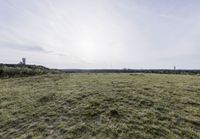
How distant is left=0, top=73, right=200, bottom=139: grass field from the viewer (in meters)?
8.48

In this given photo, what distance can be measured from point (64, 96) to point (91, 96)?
1326 mm

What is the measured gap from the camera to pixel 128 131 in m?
8.38

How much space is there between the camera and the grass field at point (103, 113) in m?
8.48

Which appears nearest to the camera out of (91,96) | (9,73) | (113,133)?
(113,133)

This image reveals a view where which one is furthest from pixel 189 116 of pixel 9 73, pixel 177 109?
pixel 9 73

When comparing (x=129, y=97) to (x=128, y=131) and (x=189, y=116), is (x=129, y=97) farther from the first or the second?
(x=128, y=131)

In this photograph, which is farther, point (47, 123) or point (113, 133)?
point (47, 123)

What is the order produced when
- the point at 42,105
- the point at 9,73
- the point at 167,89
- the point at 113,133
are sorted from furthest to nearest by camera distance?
the point at 9,73, the point at 167,89, the point at 42,105, the point at 113,133

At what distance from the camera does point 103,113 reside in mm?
9953

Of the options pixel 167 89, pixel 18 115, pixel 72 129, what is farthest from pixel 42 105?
pixel 167 89

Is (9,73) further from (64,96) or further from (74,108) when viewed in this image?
(74,108)

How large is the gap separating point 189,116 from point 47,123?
5.20 m

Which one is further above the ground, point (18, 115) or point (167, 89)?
point (167, 89)

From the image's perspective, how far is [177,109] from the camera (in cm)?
1062
